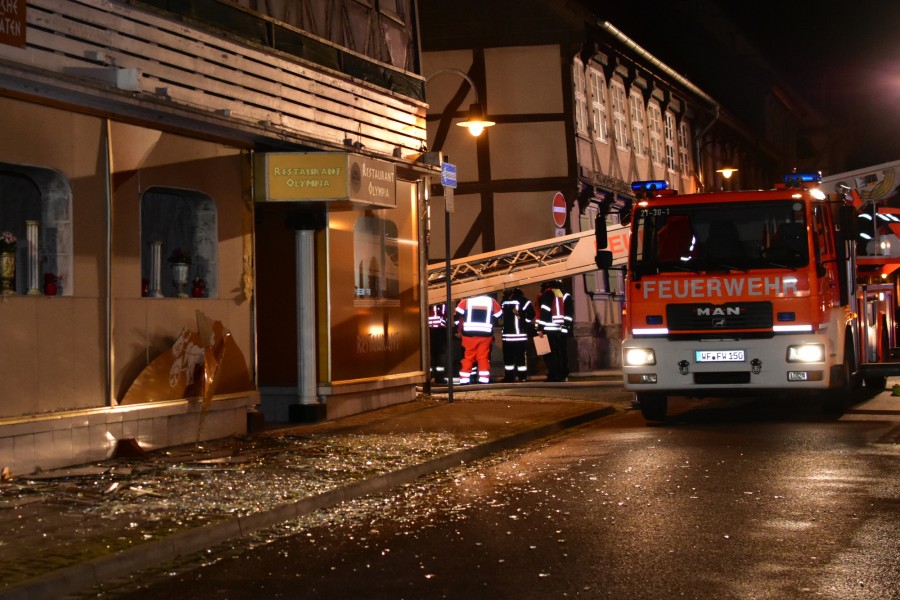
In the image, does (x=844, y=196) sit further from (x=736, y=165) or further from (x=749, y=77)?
(x=749, y=77)

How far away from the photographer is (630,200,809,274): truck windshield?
51.3 ft

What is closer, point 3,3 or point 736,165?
point 3,3

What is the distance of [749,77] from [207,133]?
1683 inches

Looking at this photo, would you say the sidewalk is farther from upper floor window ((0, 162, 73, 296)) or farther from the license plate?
the license plate

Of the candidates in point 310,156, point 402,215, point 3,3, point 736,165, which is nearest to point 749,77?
point 736,165

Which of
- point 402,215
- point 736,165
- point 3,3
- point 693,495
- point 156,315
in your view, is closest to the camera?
point 693,495

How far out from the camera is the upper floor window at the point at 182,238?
549 inches

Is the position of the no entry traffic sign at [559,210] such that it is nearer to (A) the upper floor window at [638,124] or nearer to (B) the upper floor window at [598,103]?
(B) the upper floor window at [598,103]

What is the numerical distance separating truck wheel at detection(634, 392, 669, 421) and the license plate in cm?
86

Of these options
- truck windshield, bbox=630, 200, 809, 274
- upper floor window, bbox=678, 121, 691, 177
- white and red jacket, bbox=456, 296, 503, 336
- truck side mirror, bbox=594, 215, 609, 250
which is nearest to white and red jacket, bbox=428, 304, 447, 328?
white and red jacket, bbox=456, 296, 503, 336

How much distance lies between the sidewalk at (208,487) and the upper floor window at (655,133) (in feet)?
71.3

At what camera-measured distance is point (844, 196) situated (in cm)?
1709

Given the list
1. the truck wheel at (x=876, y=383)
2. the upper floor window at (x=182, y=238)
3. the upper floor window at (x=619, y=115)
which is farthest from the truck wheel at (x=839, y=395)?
the upper floor window at (x=619, y=115)

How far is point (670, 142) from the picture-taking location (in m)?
39.7
